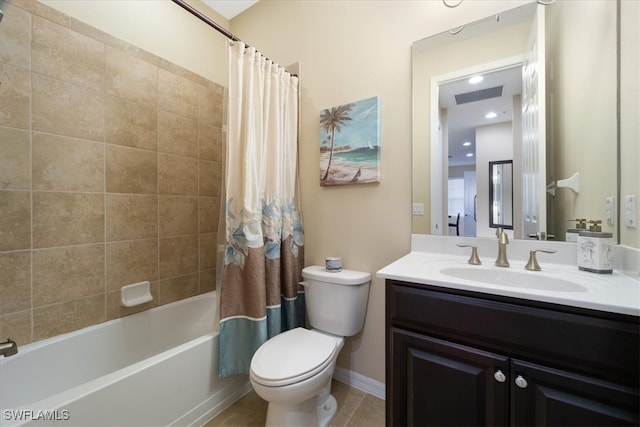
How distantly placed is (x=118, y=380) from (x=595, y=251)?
1951 mm

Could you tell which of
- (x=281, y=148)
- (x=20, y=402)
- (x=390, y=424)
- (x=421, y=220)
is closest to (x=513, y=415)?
(x=390, y=424)

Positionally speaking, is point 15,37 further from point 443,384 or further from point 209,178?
point 443,384

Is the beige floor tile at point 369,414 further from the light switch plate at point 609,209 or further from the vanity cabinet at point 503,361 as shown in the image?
the light switch plate at point 609,209

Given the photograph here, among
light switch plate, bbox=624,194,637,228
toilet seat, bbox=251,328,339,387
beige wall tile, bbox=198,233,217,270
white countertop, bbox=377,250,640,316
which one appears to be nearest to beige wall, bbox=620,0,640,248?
light switch plate, bbox=624,194,637,228

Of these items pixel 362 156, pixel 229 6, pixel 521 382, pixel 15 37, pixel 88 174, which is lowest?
pixel 521 382

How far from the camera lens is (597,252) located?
3.19 ft

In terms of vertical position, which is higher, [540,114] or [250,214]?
→ [540,114]

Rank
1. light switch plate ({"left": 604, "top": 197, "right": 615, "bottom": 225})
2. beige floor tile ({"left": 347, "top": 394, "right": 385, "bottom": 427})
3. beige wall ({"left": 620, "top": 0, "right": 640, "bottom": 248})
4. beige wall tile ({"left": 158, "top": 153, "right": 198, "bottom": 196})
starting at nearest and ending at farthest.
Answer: beige wall ({"left": 620, "top": 0, "right": 640, "bottom": 248}) → light switch plate ({"left": 604, "top": 197, "right": 615, "bottom": 225}) → beige floor tile ({"left": 347, "top": 394, "right": 385, "bottom": 427}) → beige wall tile ({"left": 158, "top": 153, "right": 198, "bottom": 196})

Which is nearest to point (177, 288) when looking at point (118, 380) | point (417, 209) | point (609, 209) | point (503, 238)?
point (118, 380)

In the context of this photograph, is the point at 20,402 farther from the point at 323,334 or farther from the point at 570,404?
the point at 570,404

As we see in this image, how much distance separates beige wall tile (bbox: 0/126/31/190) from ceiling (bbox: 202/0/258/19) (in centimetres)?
164

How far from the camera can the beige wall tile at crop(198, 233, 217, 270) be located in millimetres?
2068

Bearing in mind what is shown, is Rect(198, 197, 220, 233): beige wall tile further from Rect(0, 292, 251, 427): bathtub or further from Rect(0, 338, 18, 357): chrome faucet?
Rect(0, 338, 18, 357): chrome faucet

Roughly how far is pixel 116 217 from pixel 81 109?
2.05ft
